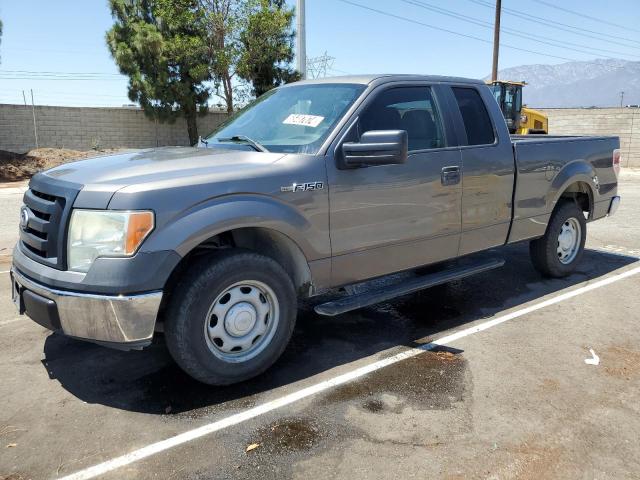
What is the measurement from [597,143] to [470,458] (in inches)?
179

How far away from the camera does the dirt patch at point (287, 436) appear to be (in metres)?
2.88

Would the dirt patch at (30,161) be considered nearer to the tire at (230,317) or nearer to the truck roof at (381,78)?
the truck roof at (381,78)

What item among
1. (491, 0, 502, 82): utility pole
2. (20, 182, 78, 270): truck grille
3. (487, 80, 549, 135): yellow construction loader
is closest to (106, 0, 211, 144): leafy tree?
(487, 80, 549, 135): yellow construction loader

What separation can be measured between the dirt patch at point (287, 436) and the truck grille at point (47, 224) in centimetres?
149

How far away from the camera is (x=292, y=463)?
9.02ft

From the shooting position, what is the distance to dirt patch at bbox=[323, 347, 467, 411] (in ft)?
11.2

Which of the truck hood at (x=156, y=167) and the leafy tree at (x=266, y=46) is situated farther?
the leafy tree at (x=266, y=46)

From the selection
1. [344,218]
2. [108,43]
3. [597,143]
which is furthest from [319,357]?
[108,43]

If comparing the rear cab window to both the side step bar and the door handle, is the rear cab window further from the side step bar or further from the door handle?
the side step bar

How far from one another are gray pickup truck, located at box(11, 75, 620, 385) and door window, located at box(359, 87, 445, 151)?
0.04 feet

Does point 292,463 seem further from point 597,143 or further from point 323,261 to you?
point 597,143

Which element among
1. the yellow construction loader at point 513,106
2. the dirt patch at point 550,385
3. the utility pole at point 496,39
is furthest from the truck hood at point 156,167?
the utility pole at point 496,39

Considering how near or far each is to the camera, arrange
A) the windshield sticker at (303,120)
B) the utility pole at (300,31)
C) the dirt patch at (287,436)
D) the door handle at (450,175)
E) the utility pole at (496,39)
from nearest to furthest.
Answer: the dirt patch at (287,436) → the windshield sticker at (303,120) → the door handle at (450,175) → the utility pole at (300,31) → the utility pole at (496,39)

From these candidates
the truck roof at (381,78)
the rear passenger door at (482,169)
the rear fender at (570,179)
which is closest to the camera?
the truck roof at (381,78)
